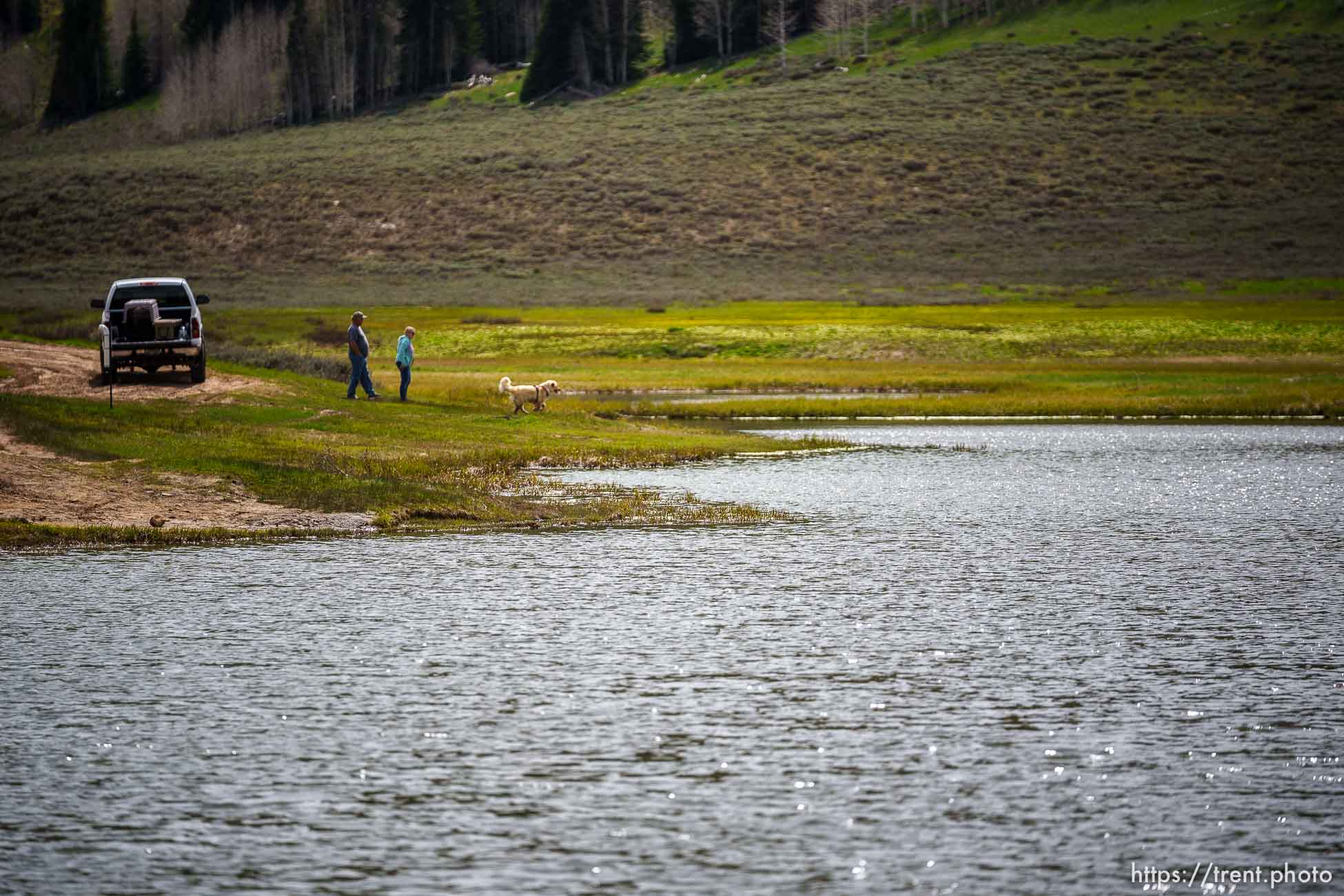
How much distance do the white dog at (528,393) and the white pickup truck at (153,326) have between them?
8075 mm

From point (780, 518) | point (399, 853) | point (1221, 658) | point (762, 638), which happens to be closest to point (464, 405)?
point (780, 518)

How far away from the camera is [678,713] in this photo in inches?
582

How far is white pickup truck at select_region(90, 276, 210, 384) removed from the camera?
129ft

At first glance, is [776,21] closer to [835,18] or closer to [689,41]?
[835,18]

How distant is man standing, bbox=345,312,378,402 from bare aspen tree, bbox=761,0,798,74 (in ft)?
487

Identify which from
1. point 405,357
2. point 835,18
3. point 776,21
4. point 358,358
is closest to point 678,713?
→ point 358,358

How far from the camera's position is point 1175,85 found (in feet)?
477

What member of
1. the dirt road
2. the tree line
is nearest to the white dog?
the dirt road

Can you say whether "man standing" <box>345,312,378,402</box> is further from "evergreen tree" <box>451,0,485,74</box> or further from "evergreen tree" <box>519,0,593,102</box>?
"evergreen tree" <box>451,0,485,74</box>

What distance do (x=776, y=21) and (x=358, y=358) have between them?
15641 cm

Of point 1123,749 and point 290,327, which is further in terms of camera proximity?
point 290,327

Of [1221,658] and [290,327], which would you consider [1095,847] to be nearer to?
[1221,658]

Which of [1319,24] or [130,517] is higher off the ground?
[1319,24]

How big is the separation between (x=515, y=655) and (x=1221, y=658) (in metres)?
7.74
